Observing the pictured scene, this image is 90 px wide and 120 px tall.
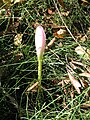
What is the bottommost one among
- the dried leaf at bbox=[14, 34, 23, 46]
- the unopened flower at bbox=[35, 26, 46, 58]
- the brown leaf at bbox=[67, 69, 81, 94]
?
the brown leaf at bbox=[67, 69, 81, 94]

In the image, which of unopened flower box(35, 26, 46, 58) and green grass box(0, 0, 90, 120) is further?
green grass box(0, 0, 90, 120)

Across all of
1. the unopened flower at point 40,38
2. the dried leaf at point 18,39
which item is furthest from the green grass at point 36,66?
the unopened flower at point 40,38

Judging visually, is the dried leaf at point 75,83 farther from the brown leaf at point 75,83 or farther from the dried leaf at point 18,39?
the dried leaf at point 18,39

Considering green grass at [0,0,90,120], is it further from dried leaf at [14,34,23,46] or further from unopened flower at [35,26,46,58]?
unopened flower at [35,26,46,58]

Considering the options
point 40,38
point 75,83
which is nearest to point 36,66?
point 75,83

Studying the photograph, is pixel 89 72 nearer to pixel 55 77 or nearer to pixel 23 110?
pixel 55 77

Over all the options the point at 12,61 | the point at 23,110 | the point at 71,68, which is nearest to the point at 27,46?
the point at 12,61

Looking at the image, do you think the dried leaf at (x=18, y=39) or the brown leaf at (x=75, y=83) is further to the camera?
the dried leaf at (x=18, y=39)

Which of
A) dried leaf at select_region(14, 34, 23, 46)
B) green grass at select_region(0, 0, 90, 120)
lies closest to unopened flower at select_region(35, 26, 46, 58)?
green grass at select_region(0, 0, 90, 120)
